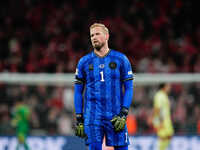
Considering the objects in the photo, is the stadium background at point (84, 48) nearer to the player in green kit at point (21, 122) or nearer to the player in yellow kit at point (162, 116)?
the player in green kit at point (21, 122)

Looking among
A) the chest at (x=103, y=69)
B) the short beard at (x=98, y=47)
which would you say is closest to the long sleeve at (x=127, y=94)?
the chest at (x=103, y=69)

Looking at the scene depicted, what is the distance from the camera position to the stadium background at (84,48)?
12734mm

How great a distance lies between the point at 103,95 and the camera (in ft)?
18.0

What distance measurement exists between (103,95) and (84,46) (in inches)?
399

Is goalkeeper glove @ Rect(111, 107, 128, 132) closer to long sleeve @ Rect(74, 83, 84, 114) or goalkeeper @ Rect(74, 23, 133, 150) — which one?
goalkeeper @ Rect(74, 23, 133, 150)

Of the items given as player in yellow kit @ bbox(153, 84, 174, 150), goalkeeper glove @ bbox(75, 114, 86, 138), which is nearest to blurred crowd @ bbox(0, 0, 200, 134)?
player in yellow kit @ bbox(153, 84, 174, 150)

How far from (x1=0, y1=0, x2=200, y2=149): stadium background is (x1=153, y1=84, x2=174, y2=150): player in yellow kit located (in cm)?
112

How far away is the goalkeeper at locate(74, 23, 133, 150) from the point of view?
543 centimetres

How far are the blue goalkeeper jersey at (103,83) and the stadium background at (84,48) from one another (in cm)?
686

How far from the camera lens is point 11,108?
12820 mm

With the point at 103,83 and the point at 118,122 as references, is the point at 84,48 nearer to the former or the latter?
the point at 103,83

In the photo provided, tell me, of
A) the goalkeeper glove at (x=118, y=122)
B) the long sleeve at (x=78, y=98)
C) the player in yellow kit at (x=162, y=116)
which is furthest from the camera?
the player in yellow kit at (x=162, y=116)

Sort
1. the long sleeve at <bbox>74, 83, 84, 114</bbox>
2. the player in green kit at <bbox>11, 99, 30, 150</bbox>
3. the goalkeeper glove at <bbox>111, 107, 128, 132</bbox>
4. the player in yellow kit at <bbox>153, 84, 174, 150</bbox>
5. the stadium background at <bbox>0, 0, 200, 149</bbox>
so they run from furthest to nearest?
1. the stadium background at <bbox>0, 0, 200, 149</bbox>
2. the player in green kit at <bbox>11, 99, 30, 150</bbox>
3. the player in yellow kit at <bbox>153, 84, 174, 150</bbox>
4. the long sleeve at <bbox>74, 83, 84, 114</bbox>
5. the goalkeeper glove at <bbox>111, 107, 128, 132</bbox>

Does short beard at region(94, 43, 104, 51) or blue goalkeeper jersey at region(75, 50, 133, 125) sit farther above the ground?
short beard at region(94, 43, 104, 51)
